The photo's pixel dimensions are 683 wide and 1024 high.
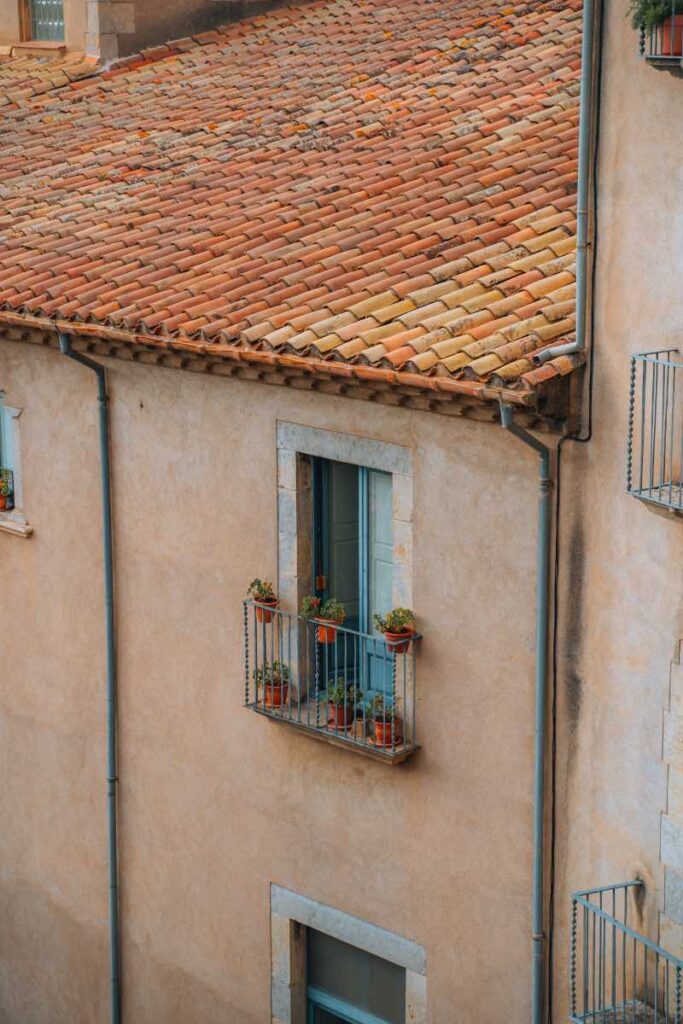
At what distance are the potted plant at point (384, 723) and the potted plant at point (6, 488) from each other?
4.74 meters

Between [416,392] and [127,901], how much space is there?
5.82 m

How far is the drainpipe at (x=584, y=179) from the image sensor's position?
10.8 metres

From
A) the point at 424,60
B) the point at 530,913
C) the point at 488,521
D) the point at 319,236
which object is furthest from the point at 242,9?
the point at 530,913

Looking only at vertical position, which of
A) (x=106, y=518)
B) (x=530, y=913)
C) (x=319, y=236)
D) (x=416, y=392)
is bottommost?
(x=530, y=913)

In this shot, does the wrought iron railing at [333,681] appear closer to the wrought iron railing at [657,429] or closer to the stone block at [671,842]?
the stone block at [671,842]

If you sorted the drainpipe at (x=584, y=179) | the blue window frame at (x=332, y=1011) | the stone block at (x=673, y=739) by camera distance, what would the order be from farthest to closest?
1. the blue window frame at (x=332, y=1011)
2. the stone block at (x=673, y=739)
3. the drainpipe at (x=584, y=179)

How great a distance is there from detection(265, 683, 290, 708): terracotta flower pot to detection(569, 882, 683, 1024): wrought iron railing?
2.85 metres

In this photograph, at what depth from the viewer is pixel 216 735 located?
47.8ft

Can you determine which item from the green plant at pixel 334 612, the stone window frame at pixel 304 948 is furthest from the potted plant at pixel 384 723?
the stone window frame at pixel 304 948

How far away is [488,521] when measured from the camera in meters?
12.1

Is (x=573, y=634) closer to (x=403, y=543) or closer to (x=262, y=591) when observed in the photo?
(x=403, y=543)

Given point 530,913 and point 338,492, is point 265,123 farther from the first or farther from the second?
point 530,913

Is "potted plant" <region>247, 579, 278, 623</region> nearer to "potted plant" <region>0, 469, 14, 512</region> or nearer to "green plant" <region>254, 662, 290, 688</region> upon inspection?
"green plant" <region>254, 662, 290, 688</region>

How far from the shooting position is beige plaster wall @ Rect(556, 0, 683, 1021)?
10.7 metres
